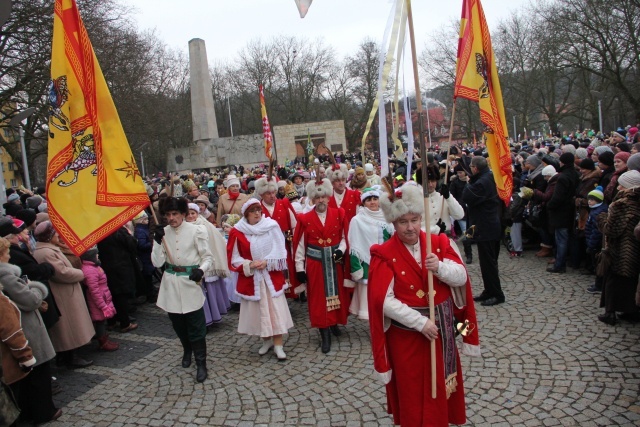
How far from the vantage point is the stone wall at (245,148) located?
37188 mm

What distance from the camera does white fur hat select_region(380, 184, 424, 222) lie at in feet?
9.62

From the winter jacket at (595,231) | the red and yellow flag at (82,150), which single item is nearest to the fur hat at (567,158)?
the winter jacket at (595,231)

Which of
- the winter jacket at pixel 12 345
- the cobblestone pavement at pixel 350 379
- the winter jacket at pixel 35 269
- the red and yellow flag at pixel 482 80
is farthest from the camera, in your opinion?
the winter jacket at pixel 35 269

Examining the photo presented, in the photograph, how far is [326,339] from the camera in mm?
5305

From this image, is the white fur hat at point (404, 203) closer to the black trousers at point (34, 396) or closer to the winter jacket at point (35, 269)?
the black trousers at point (34, 396)

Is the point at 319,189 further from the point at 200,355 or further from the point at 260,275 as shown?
the point at 200,355

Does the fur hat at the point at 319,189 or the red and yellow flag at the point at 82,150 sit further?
the fur hat at the point at 319,189

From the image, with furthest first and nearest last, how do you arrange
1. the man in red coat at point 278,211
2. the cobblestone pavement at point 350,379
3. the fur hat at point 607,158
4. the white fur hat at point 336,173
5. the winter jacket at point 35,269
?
the fur hat at point 607,158, the white fur hat at point 336,173, the man in red coat at point 278,211, the winter jacket at point 35,269, the cobblestone pavement at point 350,379

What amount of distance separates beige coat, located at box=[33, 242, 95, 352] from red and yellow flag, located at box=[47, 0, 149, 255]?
1543 mm

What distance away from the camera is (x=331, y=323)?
5.36 m

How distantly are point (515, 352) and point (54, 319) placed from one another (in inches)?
184

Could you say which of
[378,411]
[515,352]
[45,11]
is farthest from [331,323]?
[45,11]

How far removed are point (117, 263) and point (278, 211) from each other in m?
2.33

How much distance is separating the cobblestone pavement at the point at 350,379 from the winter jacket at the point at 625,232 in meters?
0.70
